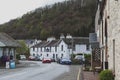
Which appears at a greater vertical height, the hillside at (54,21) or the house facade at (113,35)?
the hillside at (54,21)

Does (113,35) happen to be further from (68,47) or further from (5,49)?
(68,47)

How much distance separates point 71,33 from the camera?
489 feet

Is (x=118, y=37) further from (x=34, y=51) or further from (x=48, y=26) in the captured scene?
(x=48, y=26)

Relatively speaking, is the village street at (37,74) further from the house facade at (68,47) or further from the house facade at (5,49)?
the house facade at (68,47)

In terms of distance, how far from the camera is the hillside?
154000mm

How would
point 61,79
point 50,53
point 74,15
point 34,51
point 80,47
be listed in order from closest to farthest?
point 61,79, point 80,47, point 50,53, point 34,51, point 74,15

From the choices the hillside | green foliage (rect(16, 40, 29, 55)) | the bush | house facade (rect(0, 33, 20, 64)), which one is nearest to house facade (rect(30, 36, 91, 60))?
green foliage (rect(16, 40, 29, 55))

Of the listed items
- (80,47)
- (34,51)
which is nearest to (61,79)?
(80,47)

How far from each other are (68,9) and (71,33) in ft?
64.3

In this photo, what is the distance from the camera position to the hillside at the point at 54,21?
6063 inches

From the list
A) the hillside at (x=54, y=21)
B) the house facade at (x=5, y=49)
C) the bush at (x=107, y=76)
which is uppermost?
the hillside at (x=54, y=21)

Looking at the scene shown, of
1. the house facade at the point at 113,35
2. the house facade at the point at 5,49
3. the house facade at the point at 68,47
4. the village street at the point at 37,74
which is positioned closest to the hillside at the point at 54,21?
the house facade at the point at 68,47

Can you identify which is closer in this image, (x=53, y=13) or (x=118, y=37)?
(x=118, y=37)

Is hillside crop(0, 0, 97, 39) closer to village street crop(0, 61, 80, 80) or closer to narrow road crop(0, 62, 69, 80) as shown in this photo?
village street crop(0, 61, 80, 80)
